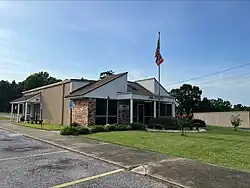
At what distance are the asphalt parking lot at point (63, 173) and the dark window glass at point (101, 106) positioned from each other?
1285 centimetres

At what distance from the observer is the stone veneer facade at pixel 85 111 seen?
21406mm

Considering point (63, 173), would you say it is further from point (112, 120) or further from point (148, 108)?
point (148, 108)

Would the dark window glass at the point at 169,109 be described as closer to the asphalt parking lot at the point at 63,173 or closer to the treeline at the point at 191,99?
the asphalt parking lot at the point at 63,173

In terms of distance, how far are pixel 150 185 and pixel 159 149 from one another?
4.93 metres

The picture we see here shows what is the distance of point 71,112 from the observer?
2391cm

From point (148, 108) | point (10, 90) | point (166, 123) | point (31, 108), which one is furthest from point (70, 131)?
point (10, 90)

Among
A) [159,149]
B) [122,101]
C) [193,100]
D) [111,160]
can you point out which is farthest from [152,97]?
[193,100]

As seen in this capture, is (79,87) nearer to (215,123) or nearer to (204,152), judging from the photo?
(204,152)

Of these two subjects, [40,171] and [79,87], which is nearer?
[40,171]

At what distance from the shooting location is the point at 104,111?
73.9 ft

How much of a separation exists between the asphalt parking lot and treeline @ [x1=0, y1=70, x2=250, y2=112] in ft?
171

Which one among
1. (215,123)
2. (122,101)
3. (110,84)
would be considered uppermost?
(110,84)

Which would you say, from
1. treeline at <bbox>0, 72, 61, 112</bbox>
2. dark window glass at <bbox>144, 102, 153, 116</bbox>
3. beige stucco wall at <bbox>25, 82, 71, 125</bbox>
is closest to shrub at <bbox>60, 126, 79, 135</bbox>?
beige stucco wall at <bbox>25, 82, 71, 125</bbox>

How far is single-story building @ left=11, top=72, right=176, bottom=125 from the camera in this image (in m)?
21.9
